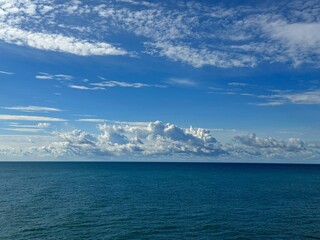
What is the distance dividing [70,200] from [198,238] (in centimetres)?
4962

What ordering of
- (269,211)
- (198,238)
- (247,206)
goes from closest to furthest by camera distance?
1. (198,238)
2. (269,211)
3. (247,206)

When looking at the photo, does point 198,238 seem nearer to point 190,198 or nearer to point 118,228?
point 118,228

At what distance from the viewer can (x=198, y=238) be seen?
54.0 m

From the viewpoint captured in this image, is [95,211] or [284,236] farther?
[95,211]

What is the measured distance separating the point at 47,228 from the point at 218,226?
31.2 meters

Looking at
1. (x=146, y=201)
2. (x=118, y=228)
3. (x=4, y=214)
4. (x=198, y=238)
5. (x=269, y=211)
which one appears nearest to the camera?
(x=198, y=238)

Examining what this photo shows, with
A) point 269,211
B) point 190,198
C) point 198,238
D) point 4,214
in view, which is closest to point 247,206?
point 269,211

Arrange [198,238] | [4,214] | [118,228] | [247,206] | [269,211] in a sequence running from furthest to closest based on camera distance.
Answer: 1. [247,206]
2. [269,211]
3. [4,214]
4. [118,228]
5. [198,238]

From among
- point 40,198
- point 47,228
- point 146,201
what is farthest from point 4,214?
point 146,201

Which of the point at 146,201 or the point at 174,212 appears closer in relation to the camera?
the point at 174,212

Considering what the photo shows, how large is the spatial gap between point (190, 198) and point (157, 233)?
3982 centimetres

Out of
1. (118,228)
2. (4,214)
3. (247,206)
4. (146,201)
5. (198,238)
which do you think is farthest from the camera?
(146,201)

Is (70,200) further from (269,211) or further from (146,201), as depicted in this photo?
(269,211)

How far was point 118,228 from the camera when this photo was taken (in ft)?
197
